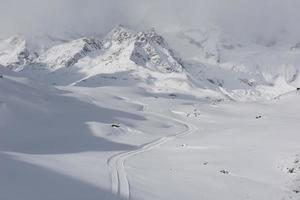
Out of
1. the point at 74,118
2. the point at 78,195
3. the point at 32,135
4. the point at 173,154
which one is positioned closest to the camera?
the point at 78,195

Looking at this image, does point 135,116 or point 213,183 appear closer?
point 213,183

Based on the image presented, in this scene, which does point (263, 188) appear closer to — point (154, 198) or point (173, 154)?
point (154, 198)

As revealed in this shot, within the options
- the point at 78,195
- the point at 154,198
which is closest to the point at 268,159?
the point at 154,198

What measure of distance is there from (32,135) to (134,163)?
16.7 m

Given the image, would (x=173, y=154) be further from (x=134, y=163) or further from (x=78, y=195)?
(x=78, y=195)

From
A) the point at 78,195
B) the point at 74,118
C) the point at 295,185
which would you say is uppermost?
the point at 74,118

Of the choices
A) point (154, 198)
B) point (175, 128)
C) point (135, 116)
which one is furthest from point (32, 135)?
point (135, 116)

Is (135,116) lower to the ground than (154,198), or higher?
higher

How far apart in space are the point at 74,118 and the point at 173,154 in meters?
28.1

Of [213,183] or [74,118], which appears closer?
[213,183]

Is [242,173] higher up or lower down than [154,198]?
higher up

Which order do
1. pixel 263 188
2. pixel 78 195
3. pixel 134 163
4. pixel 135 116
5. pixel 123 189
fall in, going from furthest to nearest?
pixel 135 116, pixel 134 163, pixel 263 188, pixel 123 189, pixel 78 195

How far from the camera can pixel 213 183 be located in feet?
90.5

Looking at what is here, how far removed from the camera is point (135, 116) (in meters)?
89.4
